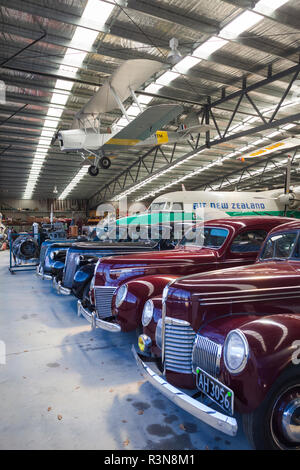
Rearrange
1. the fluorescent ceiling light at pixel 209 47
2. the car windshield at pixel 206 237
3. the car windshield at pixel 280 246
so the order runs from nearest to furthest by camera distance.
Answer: the car windshield at pixel 280 246 → the car windshield at pixel 206 237 → the fluorescent ceiling light at pixel 209 47

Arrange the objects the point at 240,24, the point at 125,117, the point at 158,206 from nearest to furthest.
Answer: the point at 240,24 → the point at 125,117 → the point at 158,206

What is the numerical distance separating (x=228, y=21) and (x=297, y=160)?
18515 millimetres

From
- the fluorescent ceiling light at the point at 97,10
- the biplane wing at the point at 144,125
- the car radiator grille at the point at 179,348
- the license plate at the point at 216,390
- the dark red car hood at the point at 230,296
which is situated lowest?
the license plate at the point at 216,390

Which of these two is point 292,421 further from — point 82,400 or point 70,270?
point 70,270

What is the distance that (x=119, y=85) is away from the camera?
8555 mm

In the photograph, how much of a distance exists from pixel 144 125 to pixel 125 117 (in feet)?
2.83

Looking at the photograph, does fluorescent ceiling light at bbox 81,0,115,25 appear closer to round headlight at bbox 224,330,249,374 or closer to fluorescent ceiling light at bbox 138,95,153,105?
fluorescent ceiling light at bbox 138,95,153,105

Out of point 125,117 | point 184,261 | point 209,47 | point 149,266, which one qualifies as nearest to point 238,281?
point 184,261

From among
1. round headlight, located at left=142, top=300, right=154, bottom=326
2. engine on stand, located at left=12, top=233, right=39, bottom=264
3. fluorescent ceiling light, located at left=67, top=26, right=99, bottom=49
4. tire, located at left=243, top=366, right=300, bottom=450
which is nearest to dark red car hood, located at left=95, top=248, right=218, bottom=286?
round headlight, located at left=142, top=300, right=154, bottom=326

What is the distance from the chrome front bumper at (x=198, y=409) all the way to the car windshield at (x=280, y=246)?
1.84 m

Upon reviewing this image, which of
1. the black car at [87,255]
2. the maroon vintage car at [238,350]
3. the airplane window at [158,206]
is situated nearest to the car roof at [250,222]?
the maroon vintage car at [238,350]

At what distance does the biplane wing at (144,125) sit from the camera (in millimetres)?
7992

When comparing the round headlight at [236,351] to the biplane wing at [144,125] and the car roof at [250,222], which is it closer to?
the car roof at [250,222]
